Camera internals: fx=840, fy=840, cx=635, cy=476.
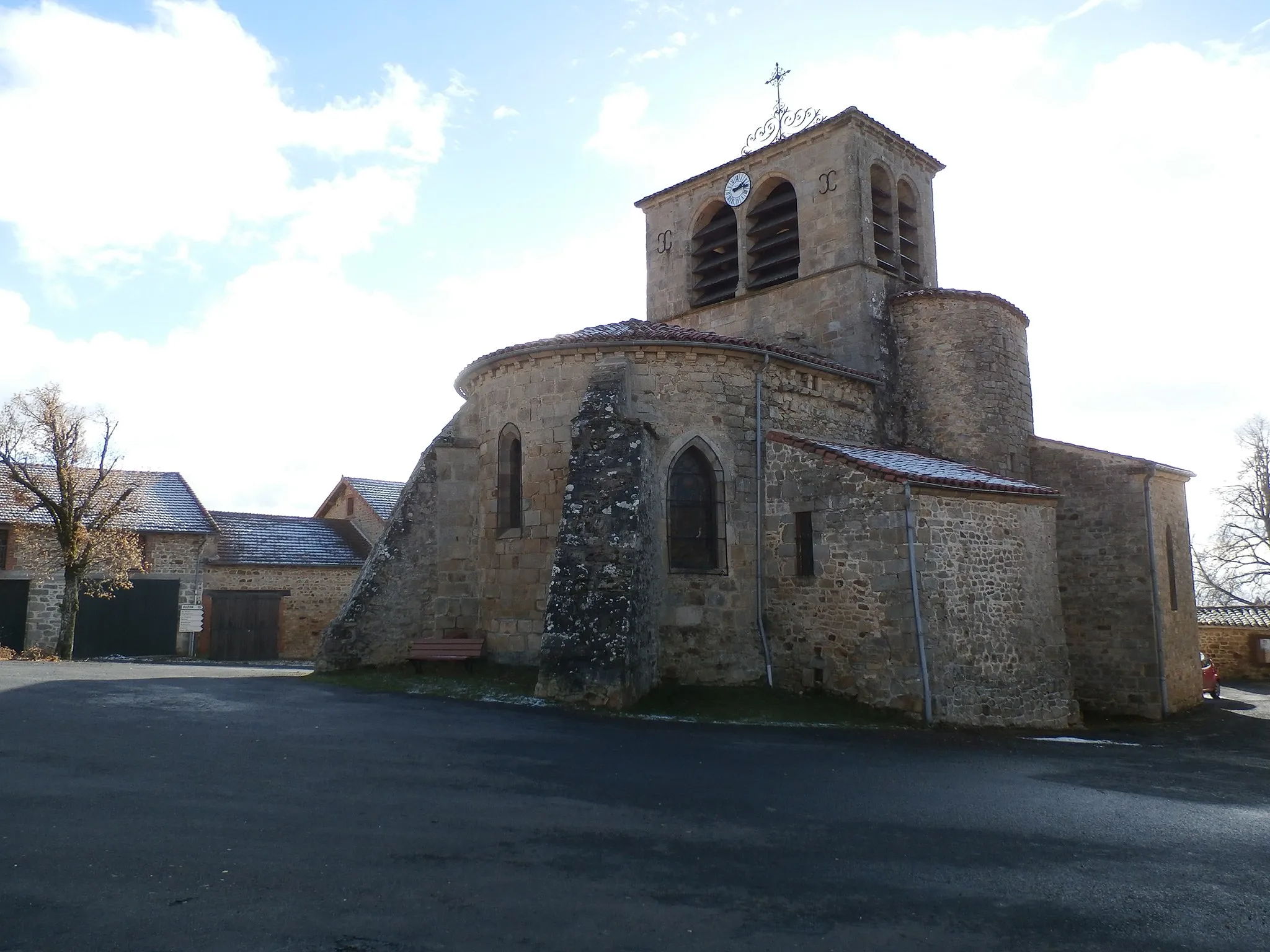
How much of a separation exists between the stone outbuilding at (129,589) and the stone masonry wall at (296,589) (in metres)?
0.51

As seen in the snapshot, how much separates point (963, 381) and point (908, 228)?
4.85 m

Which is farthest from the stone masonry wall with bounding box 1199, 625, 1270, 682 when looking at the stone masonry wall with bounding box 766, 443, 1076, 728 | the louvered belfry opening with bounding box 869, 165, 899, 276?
the stone masonry wall with bounding box 766, 443, 1076, 728

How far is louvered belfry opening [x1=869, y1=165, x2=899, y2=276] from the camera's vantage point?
58.2ft

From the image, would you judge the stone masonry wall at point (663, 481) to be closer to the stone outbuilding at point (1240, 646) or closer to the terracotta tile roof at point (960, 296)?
the terracotta tile roof at point (960, 296)

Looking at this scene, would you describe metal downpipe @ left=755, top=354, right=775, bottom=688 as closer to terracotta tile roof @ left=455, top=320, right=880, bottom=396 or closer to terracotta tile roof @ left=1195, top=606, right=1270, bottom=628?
terracotta tile roof @ left=455, top=320, right=880, bottom=396

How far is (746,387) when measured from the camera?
44.3ft

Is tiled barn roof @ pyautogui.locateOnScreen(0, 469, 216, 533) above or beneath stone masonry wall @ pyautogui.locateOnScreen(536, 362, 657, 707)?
above

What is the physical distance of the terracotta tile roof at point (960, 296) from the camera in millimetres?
16297

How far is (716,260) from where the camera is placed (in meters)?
19.7

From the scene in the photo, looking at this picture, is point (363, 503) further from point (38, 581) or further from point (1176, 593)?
point (1176, 593)

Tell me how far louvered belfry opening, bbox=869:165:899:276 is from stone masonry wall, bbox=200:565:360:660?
16.9 metres

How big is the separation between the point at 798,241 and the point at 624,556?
9.87 meters

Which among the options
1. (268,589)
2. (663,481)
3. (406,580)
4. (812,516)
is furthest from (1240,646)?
(268,589)

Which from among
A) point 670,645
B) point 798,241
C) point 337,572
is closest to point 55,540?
point 337,572
